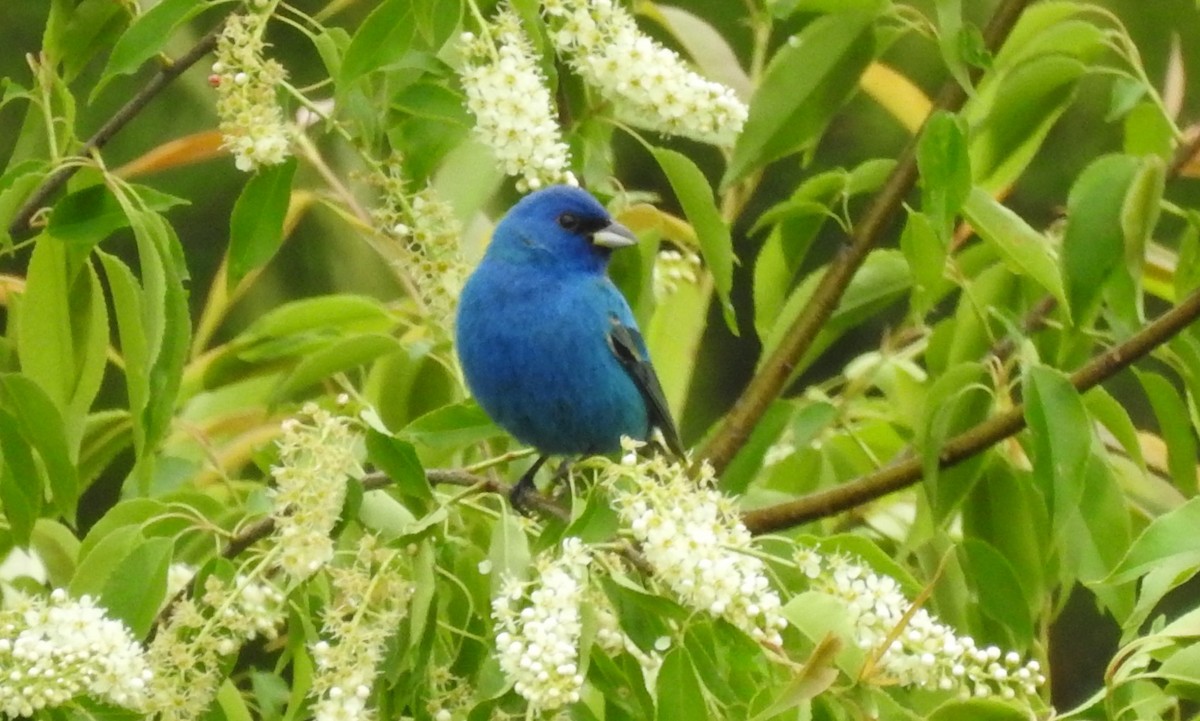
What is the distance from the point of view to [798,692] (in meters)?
1.22

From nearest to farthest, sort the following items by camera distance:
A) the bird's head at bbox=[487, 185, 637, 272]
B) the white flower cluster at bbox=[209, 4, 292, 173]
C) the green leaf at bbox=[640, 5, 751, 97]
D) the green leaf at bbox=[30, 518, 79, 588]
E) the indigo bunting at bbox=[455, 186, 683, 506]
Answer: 1. the white flower cluster at bbox=[209, 4, 292, 173]
2. the green leaf at bbox=[30, 518, 79, 588]
3. the green leaf at bbox=[640, 5, 751, 97]
4. the indigo bunting at bbox=[455, 186, 683, 506]
5. the bird's head at bbox=[487, 185, 637, 272]

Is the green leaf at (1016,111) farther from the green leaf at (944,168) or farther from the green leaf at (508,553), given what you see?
the green leaf at (508,553)

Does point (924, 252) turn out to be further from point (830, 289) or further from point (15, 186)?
point (15, 186)

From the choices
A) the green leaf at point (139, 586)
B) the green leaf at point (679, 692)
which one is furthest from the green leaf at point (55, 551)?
the green leaf at point (679, 692)

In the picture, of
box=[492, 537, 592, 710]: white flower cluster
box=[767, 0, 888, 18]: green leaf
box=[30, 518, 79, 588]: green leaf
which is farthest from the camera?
box=[30, 518, 79, 588]: green leaf

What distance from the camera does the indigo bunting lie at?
252 centimetres

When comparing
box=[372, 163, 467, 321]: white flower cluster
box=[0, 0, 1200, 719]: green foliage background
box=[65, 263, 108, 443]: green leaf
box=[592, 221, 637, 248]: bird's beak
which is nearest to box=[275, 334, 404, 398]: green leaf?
box=[0, 0, 1200, 719]: green foliage background

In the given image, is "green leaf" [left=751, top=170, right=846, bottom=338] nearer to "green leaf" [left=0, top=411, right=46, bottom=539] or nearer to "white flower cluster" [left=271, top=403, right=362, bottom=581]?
"white flower cluster" [left=271, top=403, right=362, bottom=581]

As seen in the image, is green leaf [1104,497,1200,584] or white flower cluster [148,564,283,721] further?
white flower cluster [148,564,283,721]

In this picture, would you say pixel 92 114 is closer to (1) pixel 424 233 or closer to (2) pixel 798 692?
(1) pixel 424 233

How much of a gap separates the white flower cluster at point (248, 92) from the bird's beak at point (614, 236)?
73 centimetres

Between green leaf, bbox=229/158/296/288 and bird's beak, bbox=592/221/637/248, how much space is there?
2.00 feet

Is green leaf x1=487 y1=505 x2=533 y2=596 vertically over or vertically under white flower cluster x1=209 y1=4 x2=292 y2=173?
under

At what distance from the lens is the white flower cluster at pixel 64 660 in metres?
1.31
